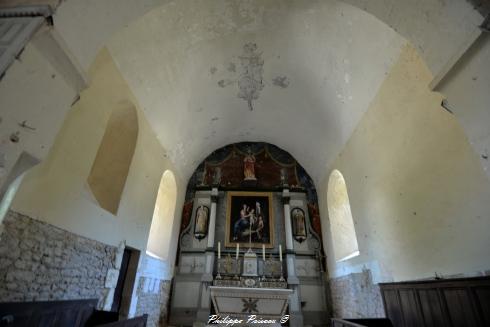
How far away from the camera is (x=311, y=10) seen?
4164 millimetres

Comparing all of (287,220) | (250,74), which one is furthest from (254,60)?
(287,220)

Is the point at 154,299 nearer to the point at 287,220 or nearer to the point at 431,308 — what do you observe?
the point at 287,220

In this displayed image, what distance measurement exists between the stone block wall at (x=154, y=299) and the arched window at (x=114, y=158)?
5.97 feet

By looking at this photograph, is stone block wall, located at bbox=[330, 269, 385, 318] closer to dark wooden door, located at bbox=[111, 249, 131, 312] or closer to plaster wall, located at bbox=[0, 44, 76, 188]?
dark wooden door, located at bbox=[111, 249, 131, 312]

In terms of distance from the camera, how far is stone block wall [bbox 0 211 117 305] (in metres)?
2.16

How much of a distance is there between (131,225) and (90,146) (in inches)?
66.5

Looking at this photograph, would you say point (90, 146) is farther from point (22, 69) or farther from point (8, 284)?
point (22, 69)

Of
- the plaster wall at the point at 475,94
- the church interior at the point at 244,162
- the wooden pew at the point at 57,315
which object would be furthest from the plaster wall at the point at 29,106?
the plaster wall at the point at 475,94

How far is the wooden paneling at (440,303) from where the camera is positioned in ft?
7.13

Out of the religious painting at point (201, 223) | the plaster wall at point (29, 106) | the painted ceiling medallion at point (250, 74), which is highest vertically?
the painted ceiling medallion at point (250, 74)

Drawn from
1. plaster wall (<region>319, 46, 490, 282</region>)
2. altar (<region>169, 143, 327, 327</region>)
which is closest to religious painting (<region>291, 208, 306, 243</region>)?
altar (<region>169, 143, 327, 327</region>)

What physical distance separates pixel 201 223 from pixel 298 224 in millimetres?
2888

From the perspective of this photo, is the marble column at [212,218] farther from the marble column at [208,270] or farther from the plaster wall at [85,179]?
the plaster wall at [85,179]

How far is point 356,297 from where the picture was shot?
197 inches
